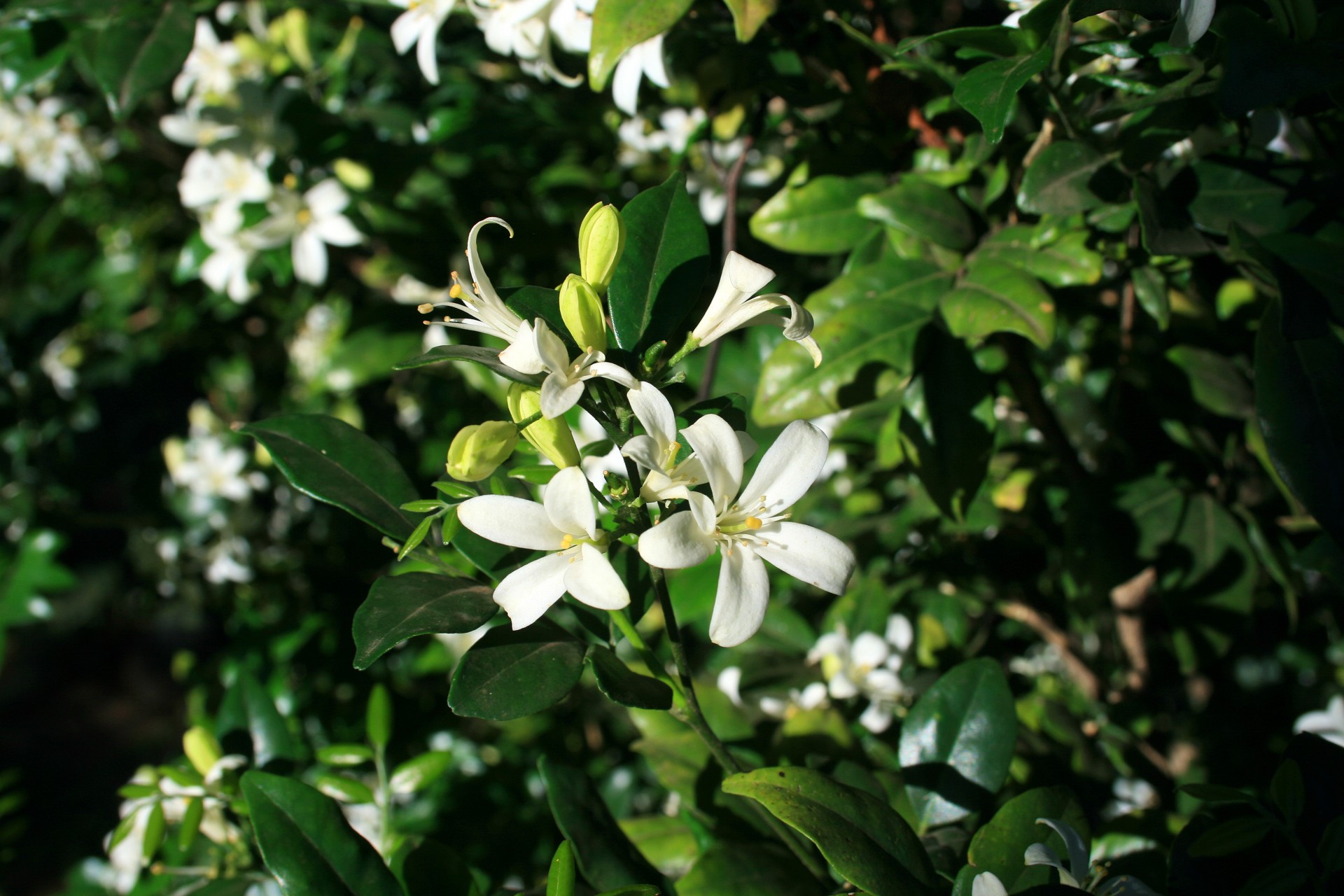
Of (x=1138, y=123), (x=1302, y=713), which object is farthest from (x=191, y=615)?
(x=1302, y=713)

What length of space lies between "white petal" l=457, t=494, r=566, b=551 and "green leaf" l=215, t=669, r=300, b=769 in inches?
25.4

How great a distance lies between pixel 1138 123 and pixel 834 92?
1.15ft

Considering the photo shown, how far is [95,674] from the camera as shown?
215 inches

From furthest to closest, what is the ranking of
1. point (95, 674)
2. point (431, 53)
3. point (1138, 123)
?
point (95, 674) → point (431, 53) → point (1138, 123)

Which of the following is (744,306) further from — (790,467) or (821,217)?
(821,217)

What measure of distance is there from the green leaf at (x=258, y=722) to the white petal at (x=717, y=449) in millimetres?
743

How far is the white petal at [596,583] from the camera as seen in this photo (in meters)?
0.57

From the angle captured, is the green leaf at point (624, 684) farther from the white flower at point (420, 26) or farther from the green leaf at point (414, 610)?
the white flower at point (420, 26)

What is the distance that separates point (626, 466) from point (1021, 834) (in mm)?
444

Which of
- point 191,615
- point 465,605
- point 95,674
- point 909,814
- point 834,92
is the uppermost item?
point 834,92

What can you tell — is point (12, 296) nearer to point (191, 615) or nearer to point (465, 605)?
point (191, 615)

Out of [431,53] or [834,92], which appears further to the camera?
[431,53]

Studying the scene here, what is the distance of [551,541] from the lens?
0.62 m

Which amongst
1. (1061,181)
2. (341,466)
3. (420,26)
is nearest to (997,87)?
(1061,181)
